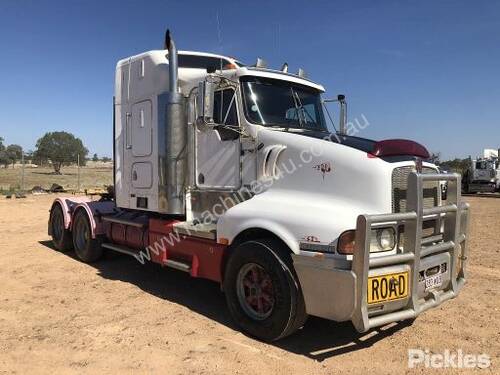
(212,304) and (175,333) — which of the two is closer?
(175,333)

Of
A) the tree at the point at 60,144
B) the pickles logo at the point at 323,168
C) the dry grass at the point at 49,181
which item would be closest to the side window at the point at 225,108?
the pickles logo at the point at 323,168

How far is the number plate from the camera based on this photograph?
191 inches

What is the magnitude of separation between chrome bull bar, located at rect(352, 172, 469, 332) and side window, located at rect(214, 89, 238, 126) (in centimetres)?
233

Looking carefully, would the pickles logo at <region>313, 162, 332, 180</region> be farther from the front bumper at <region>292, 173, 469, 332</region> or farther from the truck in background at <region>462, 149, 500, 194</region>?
the truck in background at <region>462, 149, 500, 194</region>

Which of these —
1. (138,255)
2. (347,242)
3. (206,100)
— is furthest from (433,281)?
(138,255)

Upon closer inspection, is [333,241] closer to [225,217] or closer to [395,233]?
[395,233]

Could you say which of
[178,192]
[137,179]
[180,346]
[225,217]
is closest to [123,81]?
[137,179]

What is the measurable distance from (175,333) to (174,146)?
2.51 metres

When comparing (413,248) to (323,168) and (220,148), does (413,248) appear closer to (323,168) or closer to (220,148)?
(323,168)

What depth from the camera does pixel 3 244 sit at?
11023 mm

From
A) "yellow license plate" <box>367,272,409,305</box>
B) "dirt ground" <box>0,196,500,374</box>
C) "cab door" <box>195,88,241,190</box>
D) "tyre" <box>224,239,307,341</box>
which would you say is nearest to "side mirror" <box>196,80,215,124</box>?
"cab door" <box>195,88,241,190</box>

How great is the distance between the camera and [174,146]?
660 centimetres

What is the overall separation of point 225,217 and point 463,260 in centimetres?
279

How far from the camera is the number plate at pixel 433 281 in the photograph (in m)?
4.84
